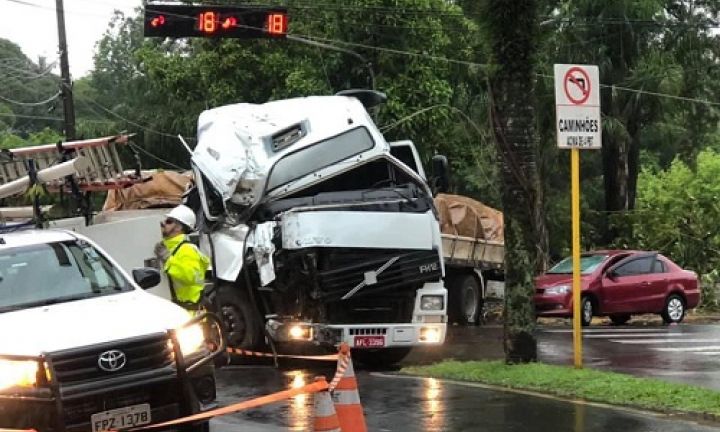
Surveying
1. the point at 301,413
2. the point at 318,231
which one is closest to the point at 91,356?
the point at 301,413

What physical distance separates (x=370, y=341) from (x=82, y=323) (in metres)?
5.71

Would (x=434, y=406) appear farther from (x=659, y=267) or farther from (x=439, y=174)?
(x=659, y=267)

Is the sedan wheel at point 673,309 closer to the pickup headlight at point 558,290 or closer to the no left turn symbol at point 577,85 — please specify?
the pickup headlight at point 558,290

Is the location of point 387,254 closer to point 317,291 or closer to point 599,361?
point 317,291

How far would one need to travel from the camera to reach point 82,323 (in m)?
6.89

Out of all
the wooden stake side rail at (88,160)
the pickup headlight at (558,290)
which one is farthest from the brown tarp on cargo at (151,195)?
the pickup headlight at (558,290)

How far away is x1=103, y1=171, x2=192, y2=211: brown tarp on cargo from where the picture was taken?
56.2 ft

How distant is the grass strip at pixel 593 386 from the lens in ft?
29.5

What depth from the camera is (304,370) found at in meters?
12.6

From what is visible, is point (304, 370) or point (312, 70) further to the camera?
point (312, 70)

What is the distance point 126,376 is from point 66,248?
217 cm

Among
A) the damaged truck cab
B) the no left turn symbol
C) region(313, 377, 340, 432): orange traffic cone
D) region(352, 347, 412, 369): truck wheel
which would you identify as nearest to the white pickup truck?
region(313, 377, 340, 432): orange traffic cone

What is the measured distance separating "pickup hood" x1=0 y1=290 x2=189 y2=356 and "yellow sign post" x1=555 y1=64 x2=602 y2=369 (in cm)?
500

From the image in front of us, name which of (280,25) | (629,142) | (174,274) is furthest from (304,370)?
(629,142)
